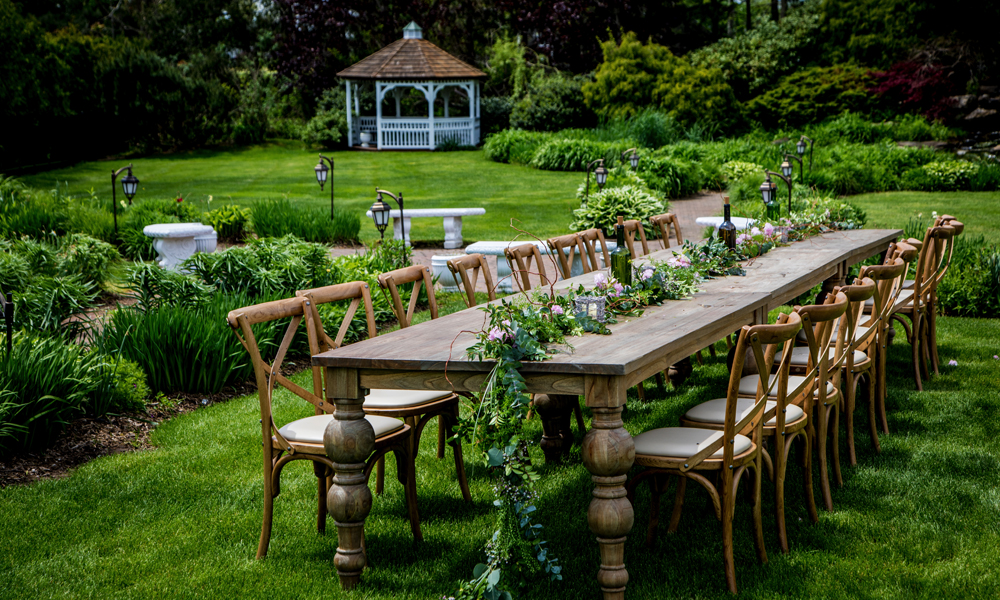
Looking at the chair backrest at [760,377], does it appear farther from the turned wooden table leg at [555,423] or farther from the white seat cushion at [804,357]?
the white seat cushion at [804,357]

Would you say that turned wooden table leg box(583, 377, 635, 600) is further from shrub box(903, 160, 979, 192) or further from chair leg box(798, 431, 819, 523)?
shrub box(903, 160, 979, 192)

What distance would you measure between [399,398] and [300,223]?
24.0ft

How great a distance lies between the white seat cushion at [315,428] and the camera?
3.53m

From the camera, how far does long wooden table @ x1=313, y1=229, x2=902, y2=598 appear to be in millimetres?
2932

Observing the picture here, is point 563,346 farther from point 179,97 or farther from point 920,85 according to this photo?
point 179,97

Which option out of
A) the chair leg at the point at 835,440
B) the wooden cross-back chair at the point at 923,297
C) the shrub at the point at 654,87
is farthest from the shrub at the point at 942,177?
the chair leg at the point at 835,440

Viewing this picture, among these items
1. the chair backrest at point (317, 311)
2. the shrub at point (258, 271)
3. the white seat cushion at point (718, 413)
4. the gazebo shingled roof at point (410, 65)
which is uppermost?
the gazebo shingled roof at point (410, 65)

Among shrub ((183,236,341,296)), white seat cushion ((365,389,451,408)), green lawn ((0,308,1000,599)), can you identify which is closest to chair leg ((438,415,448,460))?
green lawn ((0,308,1000,599))

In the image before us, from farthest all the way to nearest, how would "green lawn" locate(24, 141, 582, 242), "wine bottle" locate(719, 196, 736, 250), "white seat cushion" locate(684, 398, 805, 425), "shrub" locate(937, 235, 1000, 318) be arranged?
"green lawn" locate(24, 141, 582, 242) < "shrub" locate(937, 235, 1000, 318) < "wine bottle" locate(719, 196, 736, 250) < "white seat cushion" locate(684, 398, 805, 425)

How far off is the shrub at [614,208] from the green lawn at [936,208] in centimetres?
352

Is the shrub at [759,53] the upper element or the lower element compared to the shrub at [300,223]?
upper

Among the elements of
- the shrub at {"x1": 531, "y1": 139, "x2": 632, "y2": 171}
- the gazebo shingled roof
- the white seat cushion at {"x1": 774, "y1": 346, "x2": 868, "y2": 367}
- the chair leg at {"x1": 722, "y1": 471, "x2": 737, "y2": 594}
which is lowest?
the chair leg at {"x1": 722, "y1": 471, "x2": 737, "y2": 594}

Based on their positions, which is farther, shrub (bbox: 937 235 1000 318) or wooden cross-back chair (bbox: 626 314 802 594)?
shrub (bbox: 937 235 1000 318)

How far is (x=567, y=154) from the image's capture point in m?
19.4
